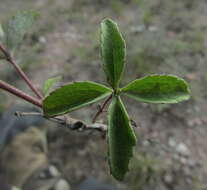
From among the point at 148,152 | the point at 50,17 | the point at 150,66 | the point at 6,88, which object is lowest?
the point at 148,152

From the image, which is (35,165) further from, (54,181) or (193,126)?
(193,126)

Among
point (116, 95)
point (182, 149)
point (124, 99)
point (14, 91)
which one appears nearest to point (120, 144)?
point (116, 95)

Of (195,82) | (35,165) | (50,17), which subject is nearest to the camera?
(35,165)

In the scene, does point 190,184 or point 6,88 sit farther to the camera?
point 190,184

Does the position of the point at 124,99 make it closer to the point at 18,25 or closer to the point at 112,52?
the point at 18,25

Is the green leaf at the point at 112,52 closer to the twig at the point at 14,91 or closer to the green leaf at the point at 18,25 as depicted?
the twig at the point at 14,91

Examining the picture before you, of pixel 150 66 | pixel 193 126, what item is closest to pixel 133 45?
pixel 150 66

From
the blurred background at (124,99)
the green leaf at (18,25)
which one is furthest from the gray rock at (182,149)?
the green leaf at (18,25)

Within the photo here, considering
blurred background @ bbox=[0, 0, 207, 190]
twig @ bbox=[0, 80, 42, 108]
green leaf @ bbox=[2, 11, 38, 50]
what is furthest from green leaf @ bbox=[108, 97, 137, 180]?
blurred background @ bbox=[0, 0, 207, 190]
